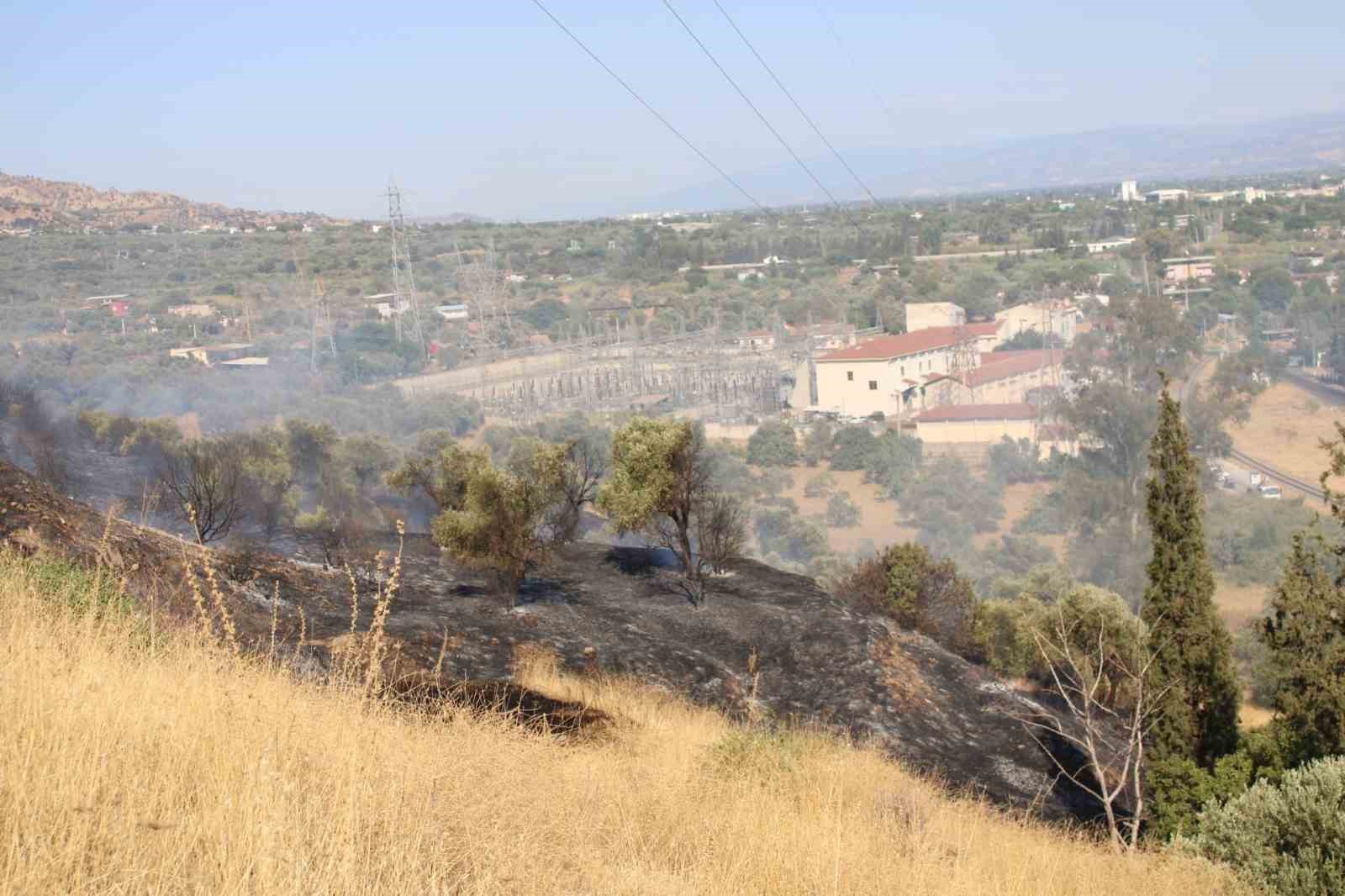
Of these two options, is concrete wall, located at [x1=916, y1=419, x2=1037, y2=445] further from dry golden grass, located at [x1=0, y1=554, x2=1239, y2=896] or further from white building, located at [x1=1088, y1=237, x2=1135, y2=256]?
dry golden grass, located at [x1=0, y1=554, x2=1239, y2=896]

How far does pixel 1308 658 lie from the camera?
9406 millimetres

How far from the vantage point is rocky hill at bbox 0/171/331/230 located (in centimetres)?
5362

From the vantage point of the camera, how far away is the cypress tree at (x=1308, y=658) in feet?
29.7

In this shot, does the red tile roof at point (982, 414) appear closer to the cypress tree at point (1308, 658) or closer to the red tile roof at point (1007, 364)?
the red tile roof at point (1007, 364)

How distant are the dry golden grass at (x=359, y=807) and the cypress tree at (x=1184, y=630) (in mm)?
4651

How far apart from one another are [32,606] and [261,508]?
15.6m

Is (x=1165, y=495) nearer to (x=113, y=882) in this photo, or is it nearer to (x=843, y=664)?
(x=843, y=664)

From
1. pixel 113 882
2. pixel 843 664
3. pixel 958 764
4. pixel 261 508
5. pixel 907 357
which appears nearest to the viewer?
pixel 113 882

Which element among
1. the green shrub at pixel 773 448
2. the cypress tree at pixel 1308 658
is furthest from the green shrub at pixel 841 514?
the cypress tree at pixel 1308 658

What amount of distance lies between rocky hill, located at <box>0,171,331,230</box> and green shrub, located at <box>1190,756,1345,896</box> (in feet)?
182

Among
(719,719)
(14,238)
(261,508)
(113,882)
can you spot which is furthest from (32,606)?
(14,238)

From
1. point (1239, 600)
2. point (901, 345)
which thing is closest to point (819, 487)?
point (901, 345)

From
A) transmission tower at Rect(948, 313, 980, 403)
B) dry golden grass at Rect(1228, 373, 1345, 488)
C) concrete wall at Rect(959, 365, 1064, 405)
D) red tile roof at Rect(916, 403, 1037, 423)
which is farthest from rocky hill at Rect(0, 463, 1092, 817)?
transmission tower at Rect(948, 313, 980, 403)

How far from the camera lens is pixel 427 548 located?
55.3 feet
